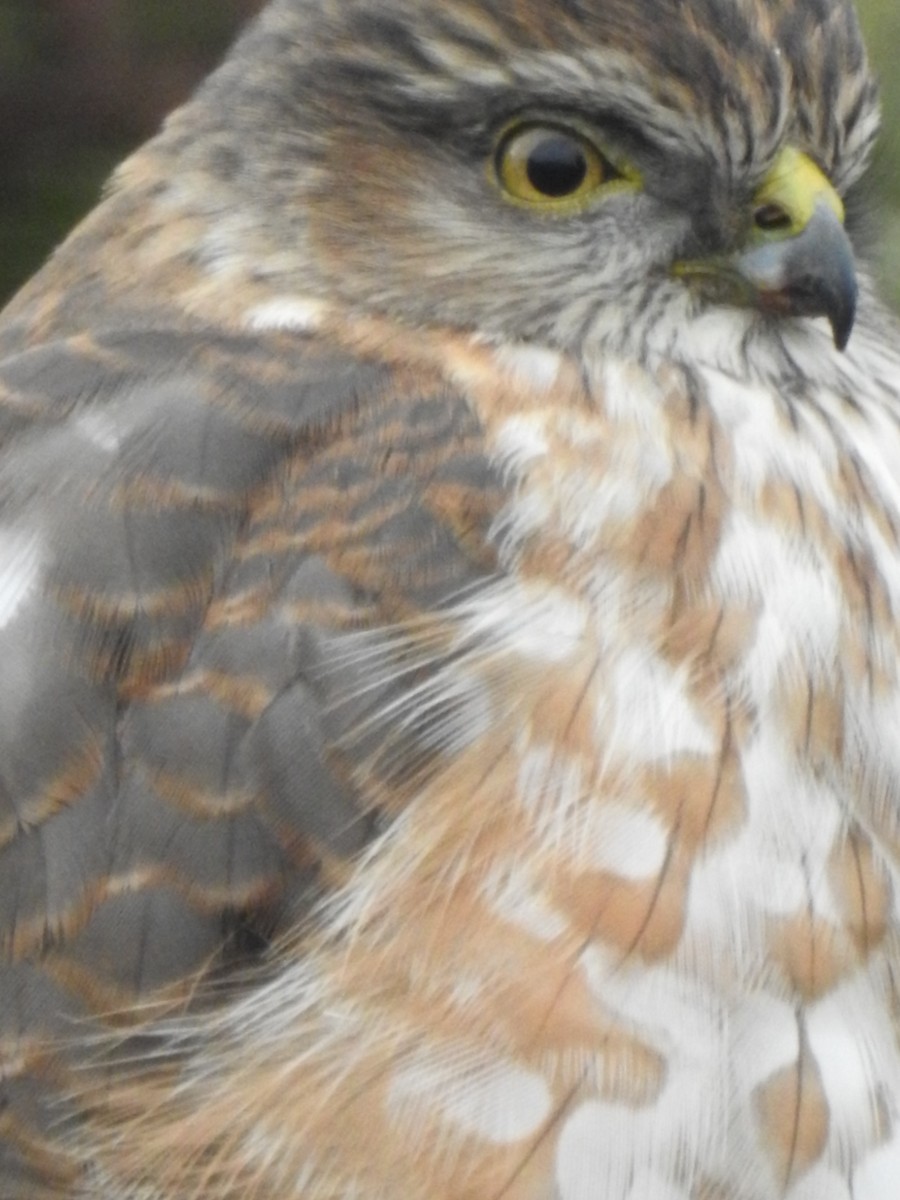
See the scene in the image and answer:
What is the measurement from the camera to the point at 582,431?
2.25m

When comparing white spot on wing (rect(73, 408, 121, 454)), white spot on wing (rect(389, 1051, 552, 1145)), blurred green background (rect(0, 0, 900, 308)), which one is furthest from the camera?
blurred green background (rect(0, 0, 900, 308))

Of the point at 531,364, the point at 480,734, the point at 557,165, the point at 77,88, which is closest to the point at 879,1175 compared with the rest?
the point at 480,734

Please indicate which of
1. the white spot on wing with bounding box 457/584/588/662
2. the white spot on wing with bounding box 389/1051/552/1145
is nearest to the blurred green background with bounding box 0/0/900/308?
the white spot on wing with bounding box 457/584/588/662

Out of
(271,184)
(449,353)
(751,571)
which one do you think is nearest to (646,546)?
(751,571)

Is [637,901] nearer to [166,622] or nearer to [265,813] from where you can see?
[265,813]

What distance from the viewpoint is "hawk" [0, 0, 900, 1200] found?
6.39 ft

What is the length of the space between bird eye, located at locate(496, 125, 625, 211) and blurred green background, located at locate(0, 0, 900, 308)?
7.40ft

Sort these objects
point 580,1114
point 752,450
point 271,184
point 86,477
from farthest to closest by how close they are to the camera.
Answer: point 271,184
point 752,450
point 86,477
point 580,1114

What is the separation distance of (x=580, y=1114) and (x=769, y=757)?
38 centimetres

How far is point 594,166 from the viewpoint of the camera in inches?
95.3

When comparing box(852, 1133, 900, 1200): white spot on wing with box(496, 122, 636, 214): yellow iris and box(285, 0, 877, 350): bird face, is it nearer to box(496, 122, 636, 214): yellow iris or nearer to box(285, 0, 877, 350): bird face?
box(285, 0, 877, 350): bird face

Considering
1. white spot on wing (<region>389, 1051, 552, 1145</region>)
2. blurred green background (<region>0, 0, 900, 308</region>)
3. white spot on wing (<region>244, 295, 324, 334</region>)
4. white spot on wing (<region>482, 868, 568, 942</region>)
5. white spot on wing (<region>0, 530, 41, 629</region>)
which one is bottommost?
blurred green background (<region>0, 0, 900, 308</region>)

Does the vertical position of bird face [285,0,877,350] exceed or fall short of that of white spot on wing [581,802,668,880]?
it exceeds it

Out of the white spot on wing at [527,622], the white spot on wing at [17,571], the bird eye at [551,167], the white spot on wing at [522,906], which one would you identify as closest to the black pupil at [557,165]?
the bird eye at [551,167]
